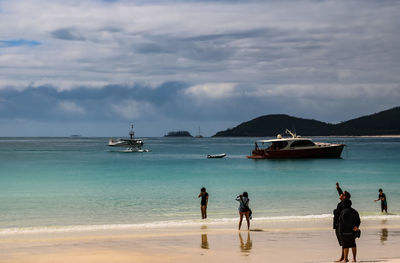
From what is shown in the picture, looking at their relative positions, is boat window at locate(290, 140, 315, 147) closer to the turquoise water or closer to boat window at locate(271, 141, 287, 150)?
boat window at locate(271, 141, 287, 150)

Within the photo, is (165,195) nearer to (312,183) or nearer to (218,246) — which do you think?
(312,183)

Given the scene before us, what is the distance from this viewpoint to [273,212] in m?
29.1

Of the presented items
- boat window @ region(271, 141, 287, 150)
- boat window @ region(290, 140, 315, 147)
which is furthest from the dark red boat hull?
boat window @ region(290, 140, 315, 147)

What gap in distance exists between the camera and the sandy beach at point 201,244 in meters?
15.3

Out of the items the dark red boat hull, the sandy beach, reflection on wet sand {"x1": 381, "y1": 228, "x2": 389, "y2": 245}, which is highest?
the dark red boat hull

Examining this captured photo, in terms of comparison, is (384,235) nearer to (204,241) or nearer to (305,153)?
(204,241)

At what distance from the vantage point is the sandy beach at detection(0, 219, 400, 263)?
50.2 ft

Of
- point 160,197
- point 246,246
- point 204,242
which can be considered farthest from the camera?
point 160,197

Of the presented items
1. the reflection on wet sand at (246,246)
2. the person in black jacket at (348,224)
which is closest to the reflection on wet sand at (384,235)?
the reflection on wet sand at (246,246)

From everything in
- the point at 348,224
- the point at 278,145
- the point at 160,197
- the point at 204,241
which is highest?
the point at 278,145

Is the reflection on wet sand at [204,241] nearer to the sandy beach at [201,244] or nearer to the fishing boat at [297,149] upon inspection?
the sandy beach at [201,244]

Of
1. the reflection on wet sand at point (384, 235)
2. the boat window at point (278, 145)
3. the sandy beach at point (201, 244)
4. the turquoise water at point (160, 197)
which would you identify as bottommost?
the turquoise water at point (160, 197)

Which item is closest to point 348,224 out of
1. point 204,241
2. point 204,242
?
point 204,242

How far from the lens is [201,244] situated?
1744 centimetres
